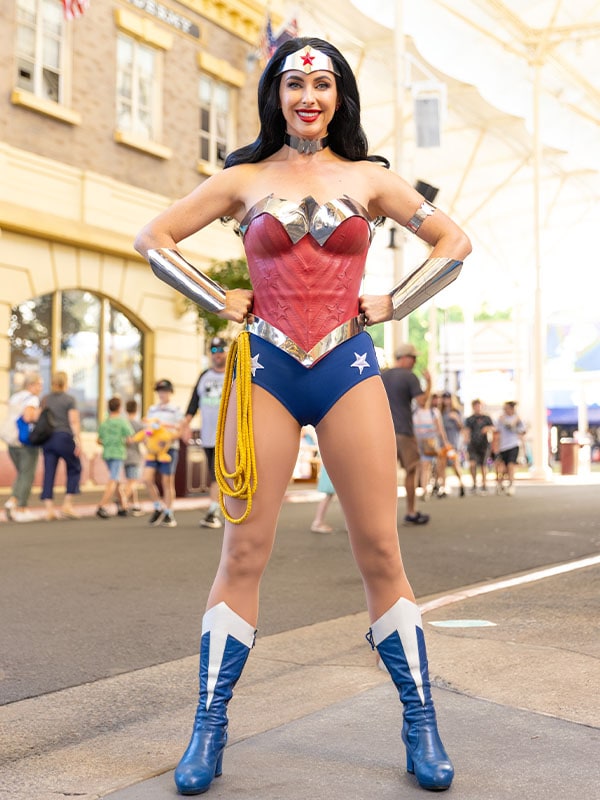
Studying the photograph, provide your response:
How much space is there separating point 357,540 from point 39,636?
99.2 inches

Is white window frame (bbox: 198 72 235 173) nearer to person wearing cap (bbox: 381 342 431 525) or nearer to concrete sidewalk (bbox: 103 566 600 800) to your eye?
person wearing cap (bbox: 381 342 431 525)

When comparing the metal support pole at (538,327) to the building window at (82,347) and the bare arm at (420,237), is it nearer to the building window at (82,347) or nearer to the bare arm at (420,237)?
the building window at (82,347)

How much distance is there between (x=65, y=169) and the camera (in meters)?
16.4

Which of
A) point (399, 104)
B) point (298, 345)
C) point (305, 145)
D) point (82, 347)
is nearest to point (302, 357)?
point (298, 345)

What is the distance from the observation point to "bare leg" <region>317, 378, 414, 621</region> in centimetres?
283

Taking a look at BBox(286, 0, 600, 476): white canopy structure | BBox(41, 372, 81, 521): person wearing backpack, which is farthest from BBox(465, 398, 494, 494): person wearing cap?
BBox(41, 372, 81, 521): person wearing backpack

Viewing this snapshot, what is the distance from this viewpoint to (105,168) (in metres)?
17.3

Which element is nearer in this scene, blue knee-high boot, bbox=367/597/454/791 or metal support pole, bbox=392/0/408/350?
blue knee-high boot, bbox=367/597/454/791

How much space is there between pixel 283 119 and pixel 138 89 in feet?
51.9

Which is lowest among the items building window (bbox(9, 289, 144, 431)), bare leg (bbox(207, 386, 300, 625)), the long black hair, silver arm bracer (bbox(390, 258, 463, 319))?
bare leg (bbox(207, 386, 300, 625))

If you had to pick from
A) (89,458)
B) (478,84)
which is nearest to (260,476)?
(89,458)

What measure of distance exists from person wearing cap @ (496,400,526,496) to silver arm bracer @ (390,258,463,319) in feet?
46.6

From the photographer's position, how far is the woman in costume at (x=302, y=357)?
9.26ft

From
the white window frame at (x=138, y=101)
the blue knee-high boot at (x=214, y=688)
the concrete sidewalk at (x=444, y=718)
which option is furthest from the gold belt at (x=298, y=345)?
the white window frame at (x=138, y=101)
